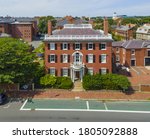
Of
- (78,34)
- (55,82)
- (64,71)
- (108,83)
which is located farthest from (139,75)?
(55,82)

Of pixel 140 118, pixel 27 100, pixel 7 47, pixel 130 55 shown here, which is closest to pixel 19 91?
pixel 27 100

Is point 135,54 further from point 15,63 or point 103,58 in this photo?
point 15,63

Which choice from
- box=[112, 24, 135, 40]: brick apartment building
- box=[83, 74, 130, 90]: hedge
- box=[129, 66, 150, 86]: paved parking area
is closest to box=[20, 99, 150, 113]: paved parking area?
box=[83, 74, 130, 90]: hedge

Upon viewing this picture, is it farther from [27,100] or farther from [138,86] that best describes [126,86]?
[27,100]

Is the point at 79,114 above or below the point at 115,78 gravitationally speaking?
below

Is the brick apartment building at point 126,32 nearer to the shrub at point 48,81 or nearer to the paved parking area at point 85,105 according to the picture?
the shrub at point 48,81

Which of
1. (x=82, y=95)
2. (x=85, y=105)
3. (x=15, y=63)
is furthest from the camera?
(x=82, y=95)
